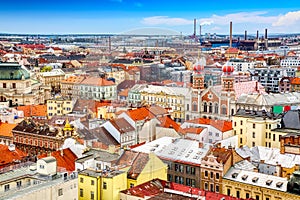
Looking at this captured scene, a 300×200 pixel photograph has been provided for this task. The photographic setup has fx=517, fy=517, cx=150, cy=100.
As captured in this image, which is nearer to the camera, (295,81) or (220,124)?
(220,124)

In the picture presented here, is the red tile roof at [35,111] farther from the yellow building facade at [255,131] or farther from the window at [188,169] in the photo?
the window at [188,169]

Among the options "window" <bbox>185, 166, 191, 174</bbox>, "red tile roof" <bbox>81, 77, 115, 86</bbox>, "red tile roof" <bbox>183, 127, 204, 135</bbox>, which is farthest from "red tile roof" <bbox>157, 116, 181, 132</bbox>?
"red tile roof" <bbox>81, 77, 115, 86</bbox>

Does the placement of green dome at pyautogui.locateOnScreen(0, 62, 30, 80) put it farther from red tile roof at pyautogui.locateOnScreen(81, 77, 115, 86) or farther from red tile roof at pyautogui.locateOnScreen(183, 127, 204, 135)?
red tile roof at pyautogui.locateOnScreen(183, 127, 204, 135)

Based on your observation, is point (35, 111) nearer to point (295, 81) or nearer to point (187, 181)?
point (187, 181)

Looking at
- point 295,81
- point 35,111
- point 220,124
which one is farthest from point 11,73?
point 295,81

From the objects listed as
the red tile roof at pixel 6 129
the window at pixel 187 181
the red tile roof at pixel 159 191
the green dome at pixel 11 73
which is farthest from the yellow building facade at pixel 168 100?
the red tile roof at pixel 159 191

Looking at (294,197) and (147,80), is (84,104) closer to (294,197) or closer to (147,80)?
(147,80)

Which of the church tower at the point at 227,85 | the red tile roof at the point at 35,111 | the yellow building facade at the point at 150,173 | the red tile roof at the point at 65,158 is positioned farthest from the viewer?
the red tile roof at the point at 35,111

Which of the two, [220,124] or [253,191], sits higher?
[220,124]
